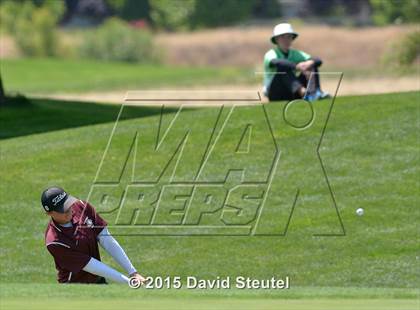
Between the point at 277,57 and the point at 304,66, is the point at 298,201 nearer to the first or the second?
the point at 304,66

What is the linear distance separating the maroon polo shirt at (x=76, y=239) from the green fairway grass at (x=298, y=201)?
1.64ft

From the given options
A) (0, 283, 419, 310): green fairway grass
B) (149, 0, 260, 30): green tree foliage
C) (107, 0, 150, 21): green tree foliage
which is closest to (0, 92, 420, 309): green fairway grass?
(0, 283, 419, 310): green fairway grass

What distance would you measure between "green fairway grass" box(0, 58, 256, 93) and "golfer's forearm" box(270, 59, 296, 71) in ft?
94.6

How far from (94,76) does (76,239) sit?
47.3 m

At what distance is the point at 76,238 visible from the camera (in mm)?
Answer: 10945

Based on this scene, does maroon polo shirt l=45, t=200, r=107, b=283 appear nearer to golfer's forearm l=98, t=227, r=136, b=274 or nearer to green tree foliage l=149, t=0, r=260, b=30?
golfer's forearm l=98, t=227, r=136, b=274

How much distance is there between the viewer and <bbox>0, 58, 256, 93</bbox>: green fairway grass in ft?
166

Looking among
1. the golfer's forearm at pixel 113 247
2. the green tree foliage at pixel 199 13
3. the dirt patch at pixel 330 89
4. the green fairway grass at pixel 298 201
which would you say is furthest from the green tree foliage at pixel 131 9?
the golfer's forearm at pixel 113 247

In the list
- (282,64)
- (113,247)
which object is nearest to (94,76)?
(282,64)

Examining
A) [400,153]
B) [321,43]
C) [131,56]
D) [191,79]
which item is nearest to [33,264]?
[400,153]

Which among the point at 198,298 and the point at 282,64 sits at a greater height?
the point at 198,298

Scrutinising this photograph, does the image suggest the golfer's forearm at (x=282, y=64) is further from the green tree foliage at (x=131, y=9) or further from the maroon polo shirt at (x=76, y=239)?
the green tree foliage at (x=131, y=9)

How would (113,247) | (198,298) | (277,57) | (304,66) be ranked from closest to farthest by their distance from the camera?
(198,298) → (113,247) → (304,66) → (277,57)

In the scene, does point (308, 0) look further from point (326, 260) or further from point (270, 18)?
point (326, 260)
